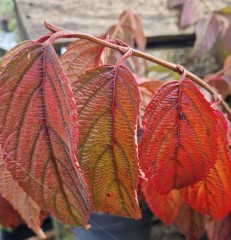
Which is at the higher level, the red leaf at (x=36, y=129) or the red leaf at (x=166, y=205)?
the red leaf at (x=36, y=129)

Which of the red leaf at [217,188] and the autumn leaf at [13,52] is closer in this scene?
the autumn leaf at [13,52]

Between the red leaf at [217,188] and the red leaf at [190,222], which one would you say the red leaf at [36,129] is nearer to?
the red leaf at [217,188]

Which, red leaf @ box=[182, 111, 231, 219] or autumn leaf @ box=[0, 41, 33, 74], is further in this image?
red leaf @ box=[182, 111, 231, 219]

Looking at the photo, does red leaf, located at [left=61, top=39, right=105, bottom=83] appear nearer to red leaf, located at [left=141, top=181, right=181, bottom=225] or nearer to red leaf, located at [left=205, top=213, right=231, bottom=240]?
red leaf, located at [left=141, top=181, right=181, bottom=225]

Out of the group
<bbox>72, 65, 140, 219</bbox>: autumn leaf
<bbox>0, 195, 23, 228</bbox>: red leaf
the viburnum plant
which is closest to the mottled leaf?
the viburnum plant

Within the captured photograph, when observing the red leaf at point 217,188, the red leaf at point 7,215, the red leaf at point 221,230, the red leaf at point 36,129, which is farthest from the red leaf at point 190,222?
the red leaf at point 36,129

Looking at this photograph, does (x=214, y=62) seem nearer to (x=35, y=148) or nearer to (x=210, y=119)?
(x=210, y=119)
